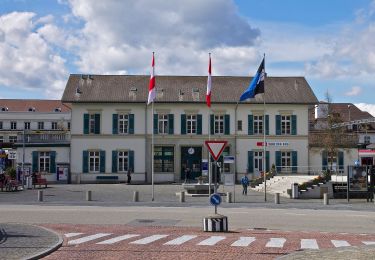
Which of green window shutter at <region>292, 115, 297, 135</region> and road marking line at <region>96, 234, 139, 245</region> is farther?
green window shutter at <region>292, 115, 297, 135</region>

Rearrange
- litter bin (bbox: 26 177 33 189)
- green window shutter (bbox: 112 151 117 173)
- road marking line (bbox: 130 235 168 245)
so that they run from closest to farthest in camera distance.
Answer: road marking line (bbox: 130 235 168 245)
litter bin (bbox: 26 177 33 189)
green window shutter (bbox: 112 151 117 173)

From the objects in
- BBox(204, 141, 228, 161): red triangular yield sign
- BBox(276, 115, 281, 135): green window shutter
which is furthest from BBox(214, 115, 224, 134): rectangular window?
BBox(204, 141, 228, 161): red triangular yield sign

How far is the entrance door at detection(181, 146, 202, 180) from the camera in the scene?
182 feet

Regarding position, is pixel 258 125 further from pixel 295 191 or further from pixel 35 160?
pixel 35 160

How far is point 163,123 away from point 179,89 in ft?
14.1

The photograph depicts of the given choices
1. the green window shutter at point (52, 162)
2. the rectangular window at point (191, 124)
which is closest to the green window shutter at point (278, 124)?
the rectangular window at point (191, 124)

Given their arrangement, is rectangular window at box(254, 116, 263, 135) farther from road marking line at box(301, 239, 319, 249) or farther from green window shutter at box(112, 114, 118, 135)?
road marking line at box(301, 239, 319, 249)

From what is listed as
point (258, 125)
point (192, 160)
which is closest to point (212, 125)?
point (192, 160)

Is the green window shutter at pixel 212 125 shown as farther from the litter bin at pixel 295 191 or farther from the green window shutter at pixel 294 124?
the litter bin at pixel 295 191

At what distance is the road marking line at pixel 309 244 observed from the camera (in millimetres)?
14006

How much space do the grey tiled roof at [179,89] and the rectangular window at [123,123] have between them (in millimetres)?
1517

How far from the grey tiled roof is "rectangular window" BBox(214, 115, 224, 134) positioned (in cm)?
157

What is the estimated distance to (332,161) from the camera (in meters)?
55.8

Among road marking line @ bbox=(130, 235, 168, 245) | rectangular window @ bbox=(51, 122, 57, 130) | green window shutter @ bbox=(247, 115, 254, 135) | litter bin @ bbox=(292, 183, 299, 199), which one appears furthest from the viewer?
rectangular window @ bbox=(51, 122, 57, 130)
